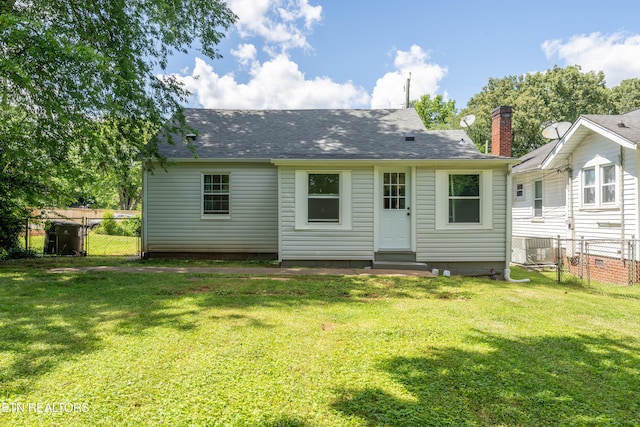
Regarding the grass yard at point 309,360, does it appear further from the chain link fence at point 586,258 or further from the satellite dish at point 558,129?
the satellite dish at point 558,129

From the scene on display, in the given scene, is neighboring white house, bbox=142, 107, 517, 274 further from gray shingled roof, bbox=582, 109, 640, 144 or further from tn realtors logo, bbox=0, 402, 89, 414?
tn realtors logo, bbox=0, 402, 89, 414

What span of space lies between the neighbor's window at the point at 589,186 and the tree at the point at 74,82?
13.3 m

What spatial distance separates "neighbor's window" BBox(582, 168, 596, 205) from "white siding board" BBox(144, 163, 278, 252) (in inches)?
408

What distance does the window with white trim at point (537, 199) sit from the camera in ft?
49.3

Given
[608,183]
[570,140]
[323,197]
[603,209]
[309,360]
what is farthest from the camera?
[570,140]

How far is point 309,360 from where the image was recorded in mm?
3416

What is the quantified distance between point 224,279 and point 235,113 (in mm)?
8591

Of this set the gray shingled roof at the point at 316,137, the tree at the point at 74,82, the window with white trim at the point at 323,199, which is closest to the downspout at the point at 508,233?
the gray shingled roof at the point at 316,137

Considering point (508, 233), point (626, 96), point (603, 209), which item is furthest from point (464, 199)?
point (626, 96)

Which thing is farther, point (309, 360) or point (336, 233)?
point (336, 233)

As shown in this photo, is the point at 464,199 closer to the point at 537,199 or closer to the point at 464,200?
the point at 464,200

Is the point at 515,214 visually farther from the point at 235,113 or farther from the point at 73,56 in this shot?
the point at 73,56

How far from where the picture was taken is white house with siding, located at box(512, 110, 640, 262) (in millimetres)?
9969

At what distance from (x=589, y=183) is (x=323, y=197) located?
362 inches
